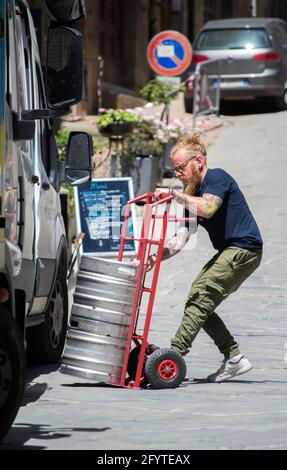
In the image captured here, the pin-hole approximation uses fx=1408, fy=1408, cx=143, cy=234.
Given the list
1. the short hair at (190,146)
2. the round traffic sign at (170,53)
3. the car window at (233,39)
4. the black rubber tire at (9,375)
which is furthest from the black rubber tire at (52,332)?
the car window at (233,39)

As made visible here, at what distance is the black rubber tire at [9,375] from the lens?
6.32m

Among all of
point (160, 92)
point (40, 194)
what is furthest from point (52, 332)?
point (160, 92)

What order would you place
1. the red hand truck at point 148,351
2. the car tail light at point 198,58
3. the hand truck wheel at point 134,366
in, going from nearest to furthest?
the red hand truck at point 148,351
the hand truck wheel at point 134,366
the car tail light at point 198,58

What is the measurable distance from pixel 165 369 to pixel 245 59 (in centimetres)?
1864

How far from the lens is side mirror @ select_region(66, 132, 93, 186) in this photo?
29.7 feet

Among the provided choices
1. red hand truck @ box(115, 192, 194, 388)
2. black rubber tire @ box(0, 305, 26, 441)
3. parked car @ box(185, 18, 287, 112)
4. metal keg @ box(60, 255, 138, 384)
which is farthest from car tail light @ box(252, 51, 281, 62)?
black rubber tire @ box(0, 305, 26, 441)

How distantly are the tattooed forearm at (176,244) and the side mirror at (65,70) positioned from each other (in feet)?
4.98

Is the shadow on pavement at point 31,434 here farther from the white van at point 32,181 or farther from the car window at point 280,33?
the car window at point 280,33

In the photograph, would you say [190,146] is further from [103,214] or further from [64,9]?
[103,214]

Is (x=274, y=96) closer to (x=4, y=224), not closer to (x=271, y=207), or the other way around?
(x=271, y=207)

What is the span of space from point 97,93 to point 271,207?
12.5 m

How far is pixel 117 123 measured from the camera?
18.9 meters

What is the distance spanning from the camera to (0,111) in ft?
23.1

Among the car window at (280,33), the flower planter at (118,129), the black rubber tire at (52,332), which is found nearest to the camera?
the black rubber tire at (52,332)
